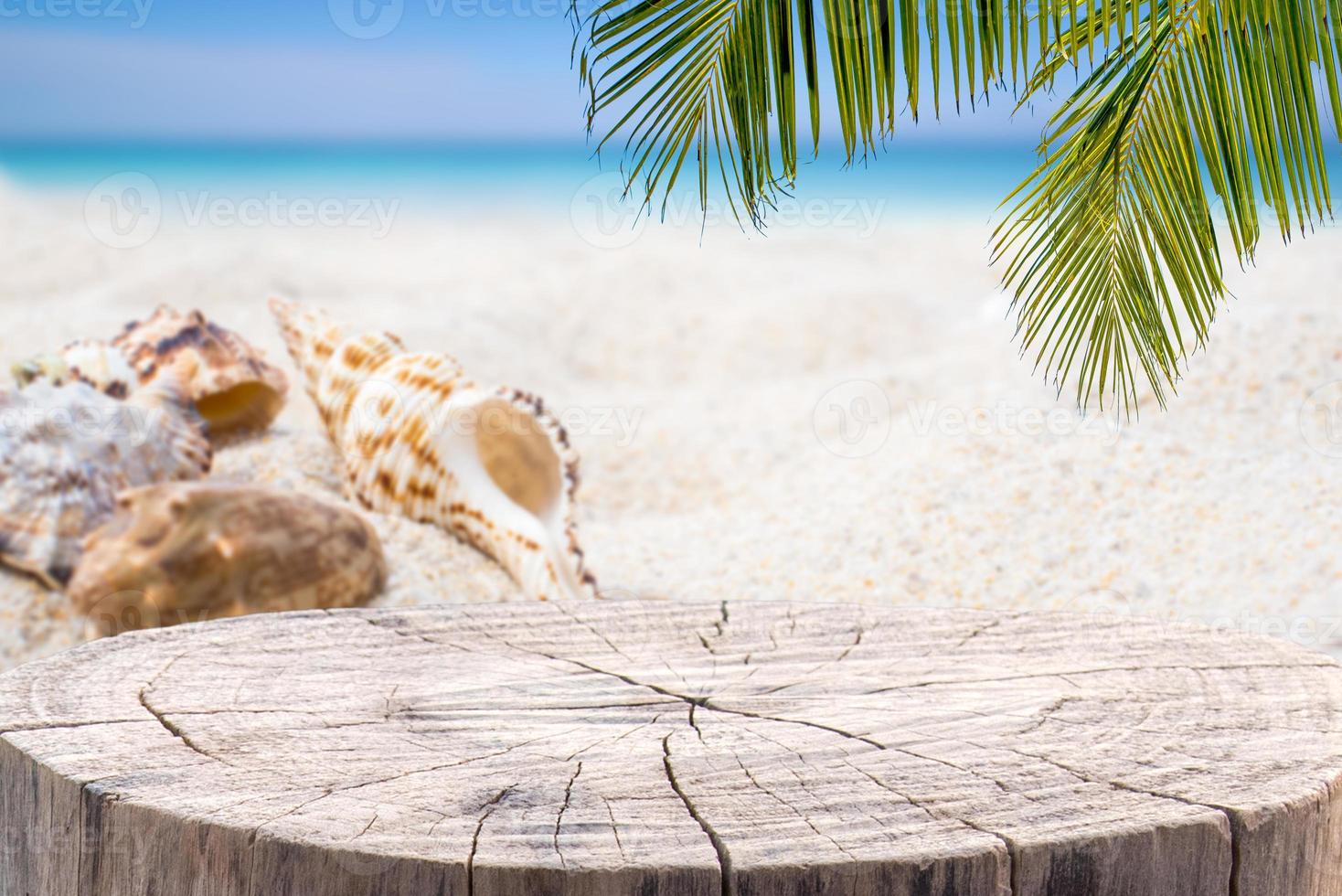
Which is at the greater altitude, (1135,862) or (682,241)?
(682,241)

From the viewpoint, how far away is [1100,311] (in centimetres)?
188

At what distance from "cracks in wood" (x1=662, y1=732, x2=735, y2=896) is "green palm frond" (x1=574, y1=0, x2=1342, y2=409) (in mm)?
612

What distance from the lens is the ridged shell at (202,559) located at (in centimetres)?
301

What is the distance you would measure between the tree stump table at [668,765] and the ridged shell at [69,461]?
2.04m

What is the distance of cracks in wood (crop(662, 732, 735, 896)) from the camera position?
802 millimetres

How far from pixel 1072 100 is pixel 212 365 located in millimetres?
3155

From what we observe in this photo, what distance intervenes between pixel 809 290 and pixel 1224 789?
7.07m

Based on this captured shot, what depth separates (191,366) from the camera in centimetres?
398

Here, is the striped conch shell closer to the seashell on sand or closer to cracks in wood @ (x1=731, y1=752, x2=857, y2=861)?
the seashell on sand

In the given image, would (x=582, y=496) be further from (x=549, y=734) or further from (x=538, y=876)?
(x=538, y=876)

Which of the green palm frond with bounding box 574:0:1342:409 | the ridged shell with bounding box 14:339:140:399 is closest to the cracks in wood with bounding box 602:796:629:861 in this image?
the green palm frond with bounding box 574:0:1342:409

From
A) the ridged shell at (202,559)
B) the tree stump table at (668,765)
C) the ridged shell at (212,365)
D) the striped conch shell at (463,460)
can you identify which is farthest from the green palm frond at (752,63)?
the ridged shell at (212,365)

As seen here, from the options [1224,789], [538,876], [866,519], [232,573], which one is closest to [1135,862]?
[1224,789]

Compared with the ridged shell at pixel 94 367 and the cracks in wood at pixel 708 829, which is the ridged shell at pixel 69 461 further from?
the cracks in wood at pixel 708 829
